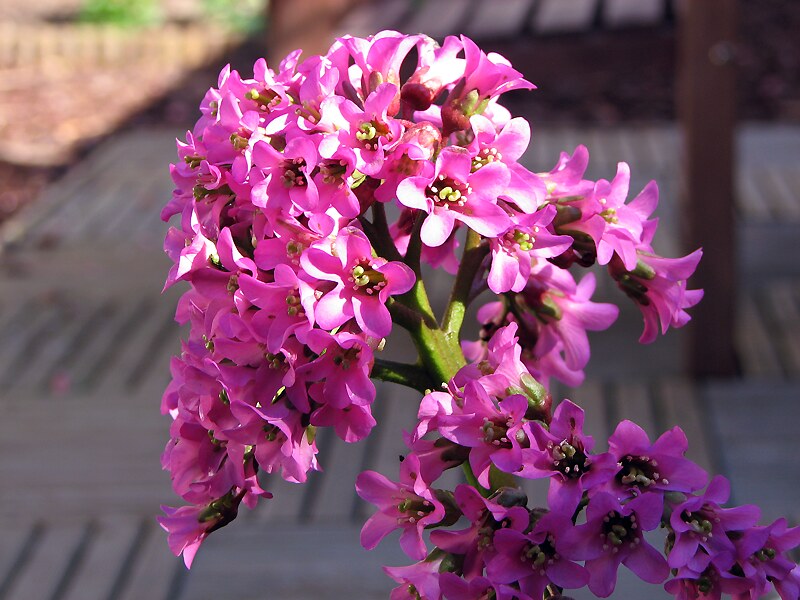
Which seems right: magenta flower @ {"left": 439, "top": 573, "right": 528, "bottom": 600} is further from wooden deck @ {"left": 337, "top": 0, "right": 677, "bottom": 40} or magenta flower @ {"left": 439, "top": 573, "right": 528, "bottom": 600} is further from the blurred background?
wooden deck @ {"left": 337, "top": 0, "right": 677, "bottom": 40}

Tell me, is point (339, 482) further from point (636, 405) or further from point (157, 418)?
point (636, 405)

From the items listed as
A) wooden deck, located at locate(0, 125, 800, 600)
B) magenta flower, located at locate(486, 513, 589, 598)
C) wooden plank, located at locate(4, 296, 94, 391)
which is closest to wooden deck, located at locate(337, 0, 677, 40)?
wooden deck, located at locate(0, 125, 800, 600)

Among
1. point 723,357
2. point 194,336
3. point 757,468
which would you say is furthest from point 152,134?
point 194,336

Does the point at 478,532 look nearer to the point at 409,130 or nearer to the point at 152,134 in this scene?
the point at 409,130

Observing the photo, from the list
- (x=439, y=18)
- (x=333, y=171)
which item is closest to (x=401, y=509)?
(x=333, y=171)

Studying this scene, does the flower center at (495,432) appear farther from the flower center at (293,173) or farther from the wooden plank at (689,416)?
the wooden plank at (689,416)

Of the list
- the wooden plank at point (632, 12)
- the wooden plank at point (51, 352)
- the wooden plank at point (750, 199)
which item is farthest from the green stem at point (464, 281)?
the wooden plank at point (750, 199)
